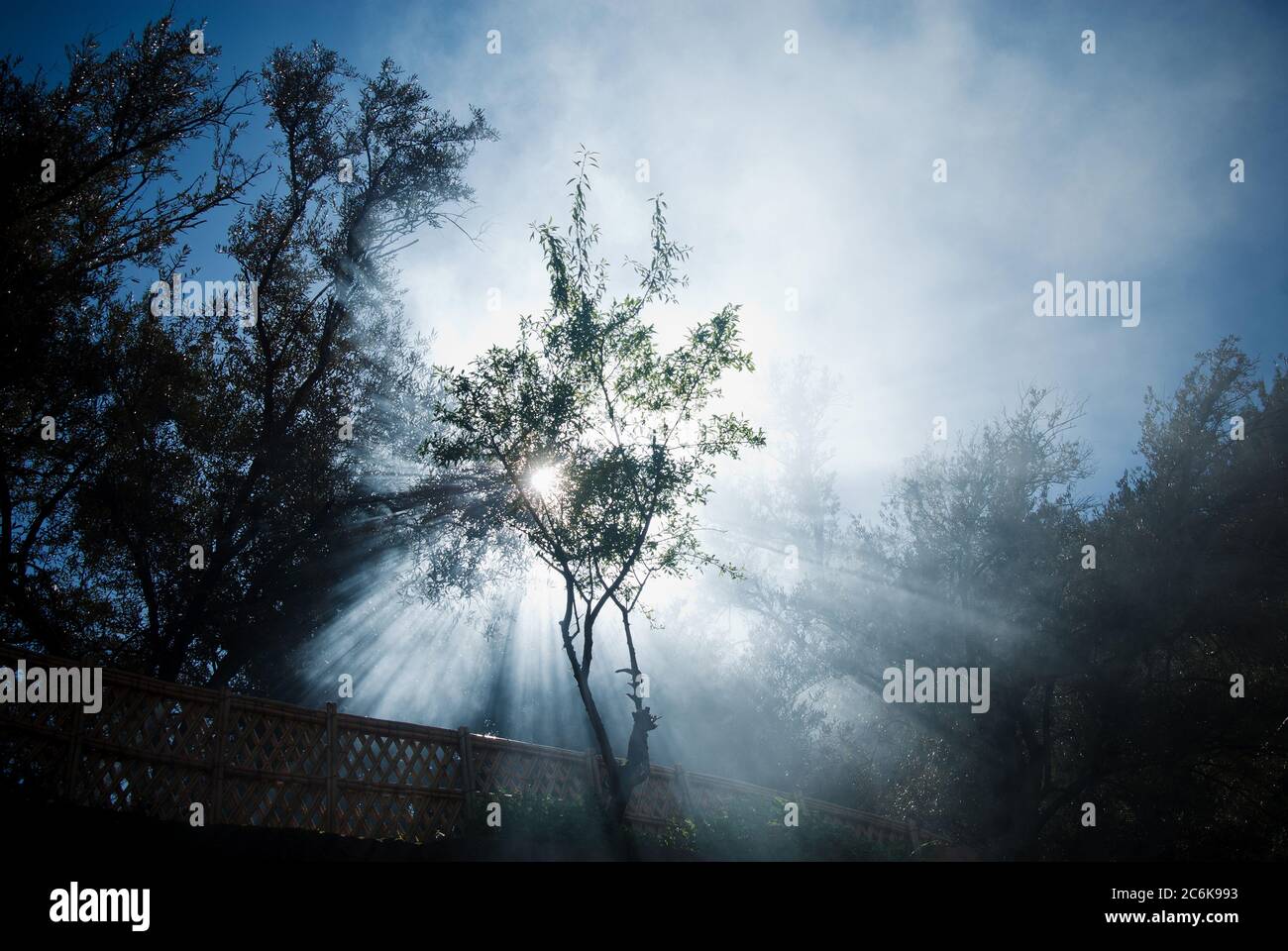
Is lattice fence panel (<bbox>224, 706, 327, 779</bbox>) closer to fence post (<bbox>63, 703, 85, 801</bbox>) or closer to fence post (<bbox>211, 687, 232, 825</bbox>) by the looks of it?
fence post (<bbox>211, 687, 232, 825</bbox>)

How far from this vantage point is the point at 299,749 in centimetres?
1138

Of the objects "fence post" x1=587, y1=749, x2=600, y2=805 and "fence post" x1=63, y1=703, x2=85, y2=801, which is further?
"fence post" x1=587, y1=749, x2=600, y2=805

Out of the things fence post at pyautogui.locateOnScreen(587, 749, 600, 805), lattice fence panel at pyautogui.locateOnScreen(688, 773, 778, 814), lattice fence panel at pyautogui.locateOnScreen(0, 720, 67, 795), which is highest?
lattice fence panel at pyautogui.locateOnScreen(0, 720, 67, 795)

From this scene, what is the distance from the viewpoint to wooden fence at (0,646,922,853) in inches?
363

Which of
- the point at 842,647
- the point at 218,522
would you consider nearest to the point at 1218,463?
the point at 842,647

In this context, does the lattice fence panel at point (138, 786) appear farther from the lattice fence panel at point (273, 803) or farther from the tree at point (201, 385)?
the tree at point (201, 385)

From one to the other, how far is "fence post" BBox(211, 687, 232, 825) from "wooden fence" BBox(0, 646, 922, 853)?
0.06 feet

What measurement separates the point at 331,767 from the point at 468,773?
2485 millimetres

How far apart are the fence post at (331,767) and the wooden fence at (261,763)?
0.02 metres

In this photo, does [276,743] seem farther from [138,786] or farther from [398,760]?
[398,760]

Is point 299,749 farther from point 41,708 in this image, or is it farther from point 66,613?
point 66,613

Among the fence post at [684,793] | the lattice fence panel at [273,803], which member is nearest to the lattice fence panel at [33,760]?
the lattice fence panel at [273,803]

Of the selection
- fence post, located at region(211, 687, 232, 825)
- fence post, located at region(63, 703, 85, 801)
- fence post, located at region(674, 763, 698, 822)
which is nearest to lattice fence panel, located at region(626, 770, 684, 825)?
fence post, located at region(674, 763, 698, 822)

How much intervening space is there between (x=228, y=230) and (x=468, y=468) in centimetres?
847
